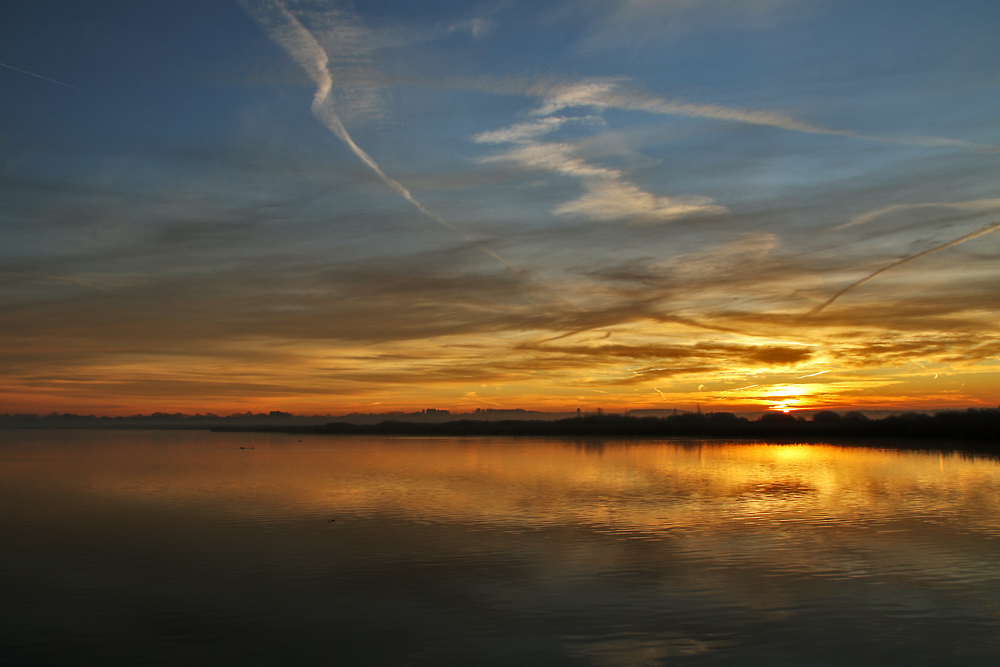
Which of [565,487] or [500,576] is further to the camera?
[565,487]

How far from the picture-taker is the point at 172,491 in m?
26.2

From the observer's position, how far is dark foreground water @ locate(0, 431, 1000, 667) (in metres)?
9.55

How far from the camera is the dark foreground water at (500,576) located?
31.3 ft

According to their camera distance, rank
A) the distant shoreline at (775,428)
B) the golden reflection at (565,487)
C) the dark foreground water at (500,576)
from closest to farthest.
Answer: the dark foreground water at (500,576) → the golden reflection at (565,487) → the distant shoreline at (775,428)

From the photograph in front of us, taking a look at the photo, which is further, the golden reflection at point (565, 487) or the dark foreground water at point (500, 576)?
the golden reflection at point (565, 487)

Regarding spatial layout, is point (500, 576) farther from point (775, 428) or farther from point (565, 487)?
point (775, 428)

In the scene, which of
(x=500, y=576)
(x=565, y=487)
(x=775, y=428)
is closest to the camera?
(x=500, y=576)

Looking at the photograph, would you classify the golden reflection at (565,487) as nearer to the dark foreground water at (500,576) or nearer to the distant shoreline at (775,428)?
the dark foreground water at (500,576)

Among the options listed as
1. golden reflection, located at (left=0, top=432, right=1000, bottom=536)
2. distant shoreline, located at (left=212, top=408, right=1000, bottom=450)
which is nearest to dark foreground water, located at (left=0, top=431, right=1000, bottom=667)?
golden reflection, located at (left=0, top=432, right=1000, bottom=536)

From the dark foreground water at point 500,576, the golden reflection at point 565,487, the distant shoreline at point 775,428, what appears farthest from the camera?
the distant shoreline at point 775,428

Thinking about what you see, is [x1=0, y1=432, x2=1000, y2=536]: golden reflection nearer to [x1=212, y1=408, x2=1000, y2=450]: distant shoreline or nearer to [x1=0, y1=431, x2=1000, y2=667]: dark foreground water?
[x1=0, y1=431, x2=1000, y2=667]: dark foreground water

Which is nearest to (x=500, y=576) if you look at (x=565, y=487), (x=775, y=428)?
(x=565, y=487)

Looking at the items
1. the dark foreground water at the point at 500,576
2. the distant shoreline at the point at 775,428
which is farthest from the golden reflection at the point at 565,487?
the distant shoreline at the point at 775,428

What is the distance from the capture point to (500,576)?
13242 millimetres
